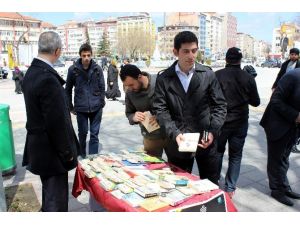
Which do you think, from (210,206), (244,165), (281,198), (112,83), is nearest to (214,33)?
(112,83)

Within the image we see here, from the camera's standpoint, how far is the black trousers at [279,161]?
145 inches

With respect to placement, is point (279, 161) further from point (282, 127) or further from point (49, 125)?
point (49, 125)

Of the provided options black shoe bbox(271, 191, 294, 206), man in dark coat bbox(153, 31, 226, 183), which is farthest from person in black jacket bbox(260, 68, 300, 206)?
man in dark coat bbox(153, 31, 226, 183)

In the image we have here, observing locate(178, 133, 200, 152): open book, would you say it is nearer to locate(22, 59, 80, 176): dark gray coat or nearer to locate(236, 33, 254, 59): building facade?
locate(22, 59, 80, 176): dark gray coat

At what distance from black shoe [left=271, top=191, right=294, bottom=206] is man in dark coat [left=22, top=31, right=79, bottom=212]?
239 centimetres

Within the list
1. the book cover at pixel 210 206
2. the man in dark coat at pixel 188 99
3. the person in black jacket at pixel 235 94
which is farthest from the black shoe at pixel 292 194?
the book cover at pixel 210 206

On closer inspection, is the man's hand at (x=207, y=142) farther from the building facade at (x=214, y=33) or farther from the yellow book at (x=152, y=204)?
the building facade at (x=214, y=33)

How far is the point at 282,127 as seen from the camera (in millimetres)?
3580

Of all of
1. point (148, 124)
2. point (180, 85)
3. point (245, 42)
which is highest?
point (245, 42)

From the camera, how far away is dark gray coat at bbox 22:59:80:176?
2.49 metres

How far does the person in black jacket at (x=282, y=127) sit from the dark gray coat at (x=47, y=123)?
2.20 m

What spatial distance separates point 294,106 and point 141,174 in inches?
73.7

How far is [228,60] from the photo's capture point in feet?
12.0

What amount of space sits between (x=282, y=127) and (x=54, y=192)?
244 centimetres
